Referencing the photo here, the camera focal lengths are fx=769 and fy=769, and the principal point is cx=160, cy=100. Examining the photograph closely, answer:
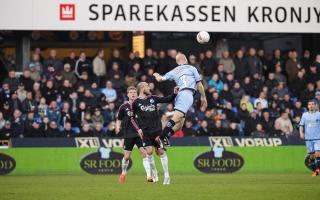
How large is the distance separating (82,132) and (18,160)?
2458 mm

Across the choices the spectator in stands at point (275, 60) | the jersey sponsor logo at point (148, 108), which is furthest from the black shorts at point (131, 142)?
the spectator in stands at point (275, 60)

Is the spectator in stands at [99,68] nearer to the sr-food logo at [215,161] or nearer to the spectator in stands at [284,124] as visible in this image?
the sr-food logo at [215,161]

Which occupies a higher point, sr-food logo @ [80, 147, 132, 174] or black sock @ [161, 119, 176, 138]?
black sock @ [161, 119, 176, 138]

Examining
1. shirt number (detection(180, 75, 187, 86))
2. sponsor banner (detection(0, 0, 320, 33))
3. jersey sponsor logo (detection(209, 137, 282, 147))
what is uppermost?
sponsor banner (detection(0, 0, 320, 33))

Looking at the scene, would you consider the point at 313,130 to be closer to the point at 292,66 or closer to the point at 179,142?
the point at 179,142

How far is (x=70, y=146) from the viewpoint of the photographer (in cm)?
2572

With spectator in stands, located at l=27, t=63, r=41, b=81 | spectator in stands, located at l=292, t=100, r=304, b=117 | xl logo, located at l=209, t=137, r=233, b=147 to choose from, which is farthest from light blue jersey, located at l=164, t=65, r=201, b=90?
spectator in stands, located at l=292, t=100, r=304, b=117

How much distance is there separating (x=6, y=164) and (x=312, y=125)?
987 centimetres

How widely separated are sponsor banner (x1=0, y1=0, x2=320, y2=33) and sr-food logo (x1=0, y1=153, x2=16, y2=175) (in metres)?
5.46

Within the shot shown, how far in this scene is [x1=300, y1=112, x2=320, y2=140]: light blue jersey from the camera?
886 inches

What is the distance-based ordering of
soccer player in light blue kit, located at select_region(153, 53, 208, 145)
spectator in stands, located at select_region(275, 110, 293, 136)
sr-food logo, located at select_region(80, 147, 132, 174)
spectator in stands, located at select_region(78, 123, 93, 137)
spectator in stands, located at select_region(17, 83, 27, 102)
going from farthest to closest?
spectator in stands, located at select_region(275, 110, 293, 136)
spectator in stands, located at select_region(17, 83, 27, 102)
spectator in stands, located at select_region(78, 123, 93, 137)
sr-food logo, located at select_region(80, 147, 132, 174)
soccer player in light blue kit, located at select_region(153, 53, 208, 145)

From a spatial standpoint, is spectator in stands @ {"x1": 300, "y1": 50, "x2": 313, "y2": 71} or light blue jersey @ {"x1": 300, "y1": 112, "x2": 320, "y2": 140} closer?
light blue jersey @ {"x1": 300, "y1": 112, "x2": 320, "y2": 140}

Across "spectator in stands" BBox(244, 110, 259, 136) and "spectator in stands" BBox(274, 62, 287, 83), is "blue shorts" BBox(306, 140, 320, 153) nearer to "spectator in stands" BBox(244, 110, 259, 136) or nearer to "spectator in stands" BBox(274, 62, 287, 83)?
"spectator in stands" BBox(244, 110, 259, 136)

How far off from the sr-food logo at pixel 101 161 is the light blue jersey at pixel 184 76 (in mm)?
8232
